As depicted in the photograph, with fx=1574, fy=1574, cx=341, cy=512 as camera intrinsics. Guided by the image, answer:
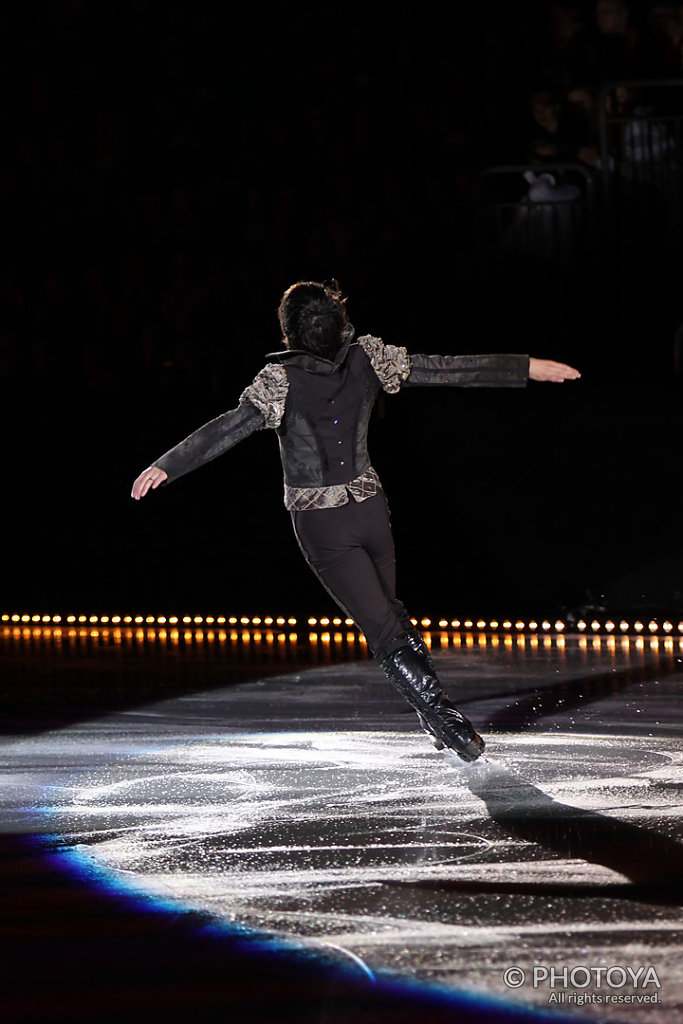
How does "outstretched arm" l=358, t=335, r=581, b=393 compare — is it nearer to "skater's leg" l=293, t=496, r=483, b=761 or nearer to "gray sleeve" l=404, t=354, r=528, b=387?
"gray sleeve" l=404, t=354, r=528, b=387

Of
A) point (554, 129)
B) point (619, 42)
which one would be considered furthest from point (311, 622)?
point (619, 42)

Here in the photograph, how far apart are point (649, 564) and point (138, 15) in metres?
6.09

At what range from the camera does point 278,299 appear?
9.91 m

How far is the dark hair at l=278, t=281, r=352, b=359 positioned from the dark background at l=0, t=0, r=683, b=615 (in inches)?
118

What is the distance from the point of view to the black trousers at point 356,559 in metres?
4.68

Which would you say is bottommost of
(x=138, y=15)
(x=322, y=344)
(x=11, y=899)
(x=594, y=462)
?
(x=11, y=899)

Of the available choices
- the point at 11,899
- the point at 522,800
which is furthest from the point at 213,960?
the point at 522,800

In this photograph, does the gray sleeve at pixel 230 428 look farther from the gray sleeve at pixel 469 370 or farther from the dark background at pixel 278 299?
the dark background at pixel 278 299

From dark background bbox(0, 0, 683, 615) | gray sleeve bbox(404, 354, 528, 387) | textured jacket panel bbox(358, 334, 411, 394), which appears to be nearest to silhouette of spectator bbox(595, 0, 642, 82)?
dark background bbox(0, 0, 683, 615)

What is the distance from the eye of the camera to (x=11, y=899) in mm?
3596

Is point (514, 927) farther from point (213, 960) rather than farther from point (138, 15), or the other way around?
point (138, 15)

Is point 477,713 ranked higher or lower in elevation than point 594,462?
lower

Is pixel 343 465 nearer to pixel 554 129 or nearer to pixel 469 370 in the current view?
pixel 469 370

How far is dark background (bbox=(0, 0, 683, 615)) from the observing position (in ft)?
25.0
